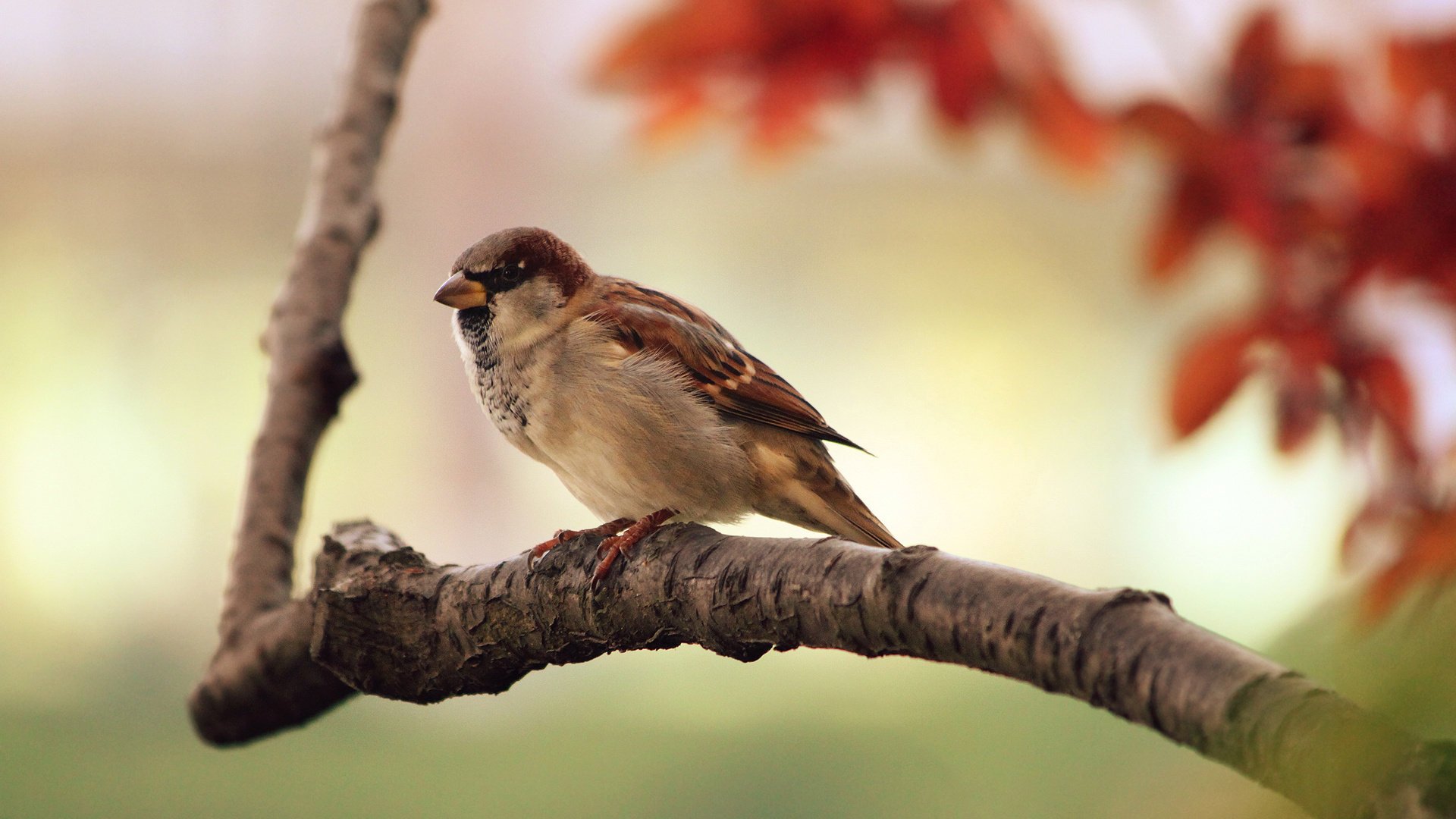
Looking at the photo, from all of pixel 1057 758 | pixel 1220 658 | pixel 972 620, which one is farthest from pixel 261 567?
pixel 1057 758

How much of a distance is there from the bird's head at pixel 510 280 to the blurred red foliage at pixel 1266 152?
229 mm

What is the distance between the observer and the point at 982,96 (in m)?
1.56

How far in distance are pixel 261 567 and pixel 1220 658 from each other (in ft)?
3.12

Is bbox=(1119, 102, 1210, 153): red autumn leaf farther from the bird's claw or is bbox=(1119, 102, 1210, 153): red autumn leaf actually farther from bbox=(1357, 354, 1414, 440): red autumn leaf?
the bird's claw

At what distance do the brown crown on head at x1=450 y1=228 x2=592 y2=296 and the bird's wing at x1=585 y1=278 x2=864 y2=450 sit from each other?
6 centimetres

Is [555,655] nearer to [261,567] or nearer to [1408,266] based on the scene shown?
[261,567]

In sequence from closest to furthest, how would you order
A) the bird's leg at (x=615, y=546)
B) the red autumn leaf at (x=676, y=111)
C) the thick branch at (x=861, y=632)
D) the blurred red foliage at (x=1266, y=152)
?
the thick branch at (x=861, y=632), the bird's leg at (x=615, y=546), the blurred red foliage at (x=1266, y=152), the red autumn leaf at (x=676, y=111)

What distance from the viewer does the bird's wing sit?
1471 millimetres

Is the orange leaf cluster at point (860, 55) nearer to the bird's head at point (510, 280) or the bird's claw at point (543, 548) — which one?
the bird's head at point (510, 280)

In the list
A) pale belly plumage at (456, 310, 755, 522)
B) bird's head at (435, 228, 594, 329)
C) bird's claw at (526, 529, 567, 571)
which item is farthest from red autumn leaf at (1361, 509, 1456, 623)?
bird's head at (435, 228, 594, 329)

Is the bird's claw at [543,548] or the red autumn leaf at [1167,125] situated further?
the red autumn leaf at [1167,125]

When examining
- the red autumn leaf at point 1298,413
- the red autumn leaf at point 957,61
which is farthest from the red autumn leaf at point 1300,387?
the red autumn leaf at point 957,61

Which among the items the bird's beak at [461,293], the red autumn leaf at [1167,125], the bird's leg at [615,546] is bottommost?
the bird's leg at [615,546]

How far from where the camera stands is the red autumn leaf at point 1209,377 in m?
1.48
